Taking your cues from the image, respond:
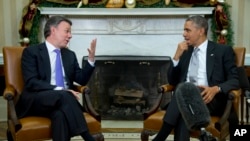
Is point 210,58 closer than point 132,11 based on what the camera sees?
Yes

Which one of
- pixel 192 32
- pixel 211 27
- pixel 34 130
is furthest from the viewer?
pixel 211 27

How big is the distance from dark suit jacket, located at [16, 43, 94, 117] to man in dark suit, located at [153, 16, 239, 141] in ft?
2.41

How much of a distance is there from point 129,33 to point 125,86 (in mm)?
666

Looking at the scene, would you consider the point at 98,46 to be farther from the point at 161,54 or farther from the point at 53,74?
the point at 53,74

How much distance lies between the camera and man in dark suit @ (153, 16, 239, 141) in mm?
2957

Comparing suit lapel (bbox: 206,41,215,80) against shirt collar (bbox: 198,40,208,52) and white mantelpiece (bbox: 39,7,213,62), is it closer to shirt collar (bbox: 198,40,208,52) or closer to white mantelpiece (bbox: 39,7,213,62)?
shirt collar (bbox: 198,40,208,52)

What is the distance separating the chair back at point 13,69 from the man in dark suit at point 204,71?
1.16 meters

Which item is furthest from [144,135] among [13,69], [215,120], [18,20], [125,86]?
[18,20]

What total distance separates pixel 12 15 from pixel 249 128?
411cm

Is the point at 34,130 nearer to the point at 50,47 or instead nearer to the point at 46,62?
the point at 46,62

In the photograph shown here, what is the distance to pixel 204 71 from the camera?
3.22 metres

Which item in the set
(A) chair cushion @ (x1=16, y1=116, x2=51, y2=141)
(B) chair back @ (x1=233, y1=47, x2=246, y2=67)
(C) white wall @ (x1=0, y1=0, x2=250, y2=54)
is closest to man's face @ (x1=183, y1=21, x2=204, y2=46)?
(B) chair back @ (x1=233, y1=47, x2=246, y2=67)

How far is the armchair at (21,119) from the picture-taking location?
2838 mm

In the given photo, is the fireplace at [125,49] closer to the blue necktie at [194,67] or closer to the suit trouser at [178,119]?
the blue necktie at [194,67]
